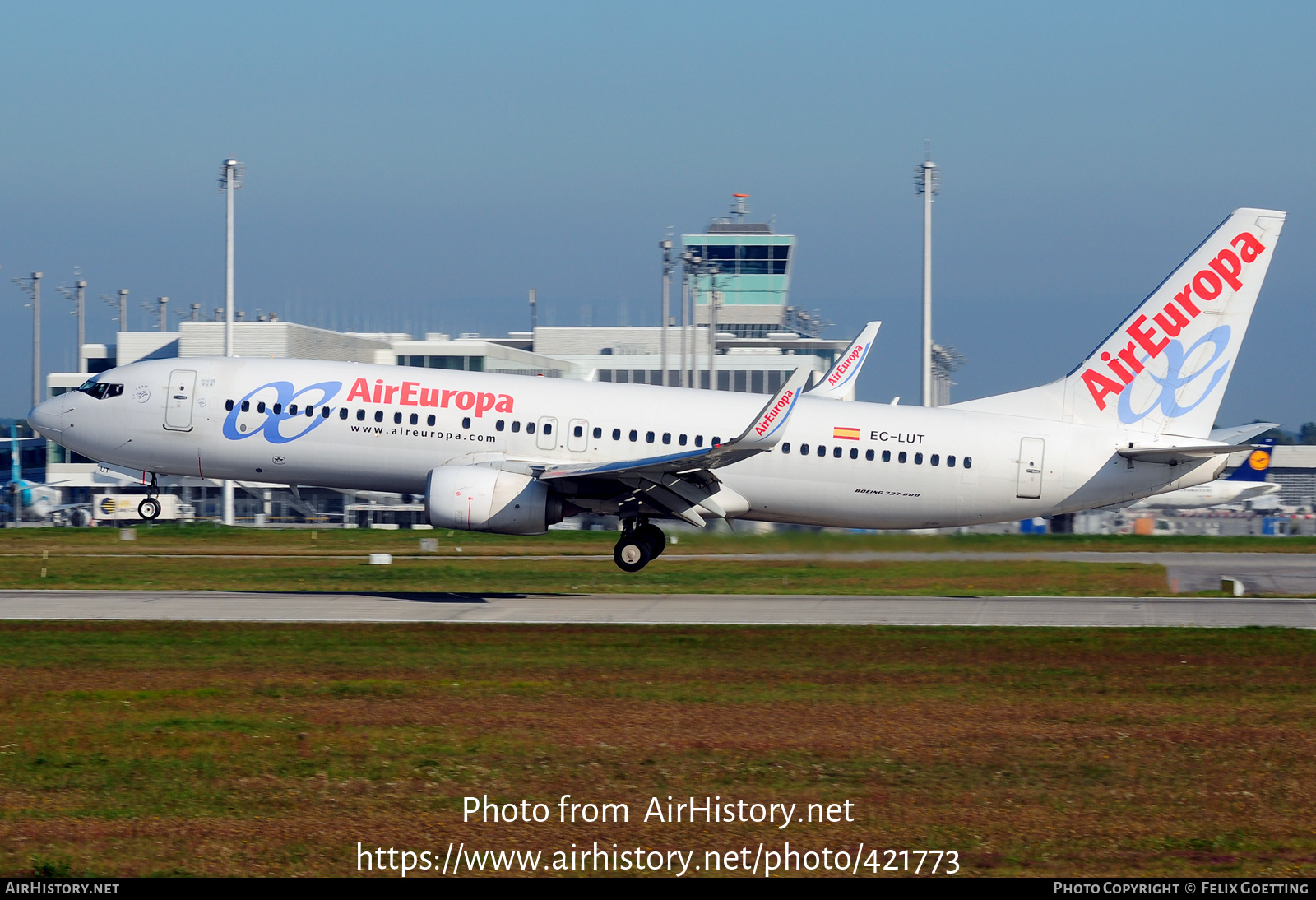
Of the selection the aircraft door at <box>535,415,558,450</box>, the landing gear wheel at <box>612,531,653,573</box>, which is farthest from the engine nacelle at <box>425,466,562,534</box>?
the landing gear wheel at <box>612,531,653,573</box>

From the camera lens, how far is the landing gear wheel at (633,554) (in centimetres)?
2930

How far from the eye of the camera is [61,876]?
9.37 metres

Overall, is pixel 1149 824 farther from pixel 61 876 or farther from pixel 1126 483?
pixel 1126 483

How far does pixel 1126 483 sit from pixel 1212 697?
43.2ft

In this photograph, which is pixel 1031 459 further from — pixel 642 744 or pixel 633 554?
pixel 642 744

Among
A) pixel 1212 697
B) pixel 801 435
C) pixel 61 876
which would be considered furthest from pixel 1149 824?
pixel 801 435

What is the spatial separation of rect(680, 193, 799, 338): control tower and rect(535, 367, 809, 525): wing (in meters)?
107

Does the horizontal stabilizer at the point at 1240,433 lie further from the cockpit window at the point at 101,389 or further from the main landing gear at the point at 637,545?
the cockpit window at the point at 101,389

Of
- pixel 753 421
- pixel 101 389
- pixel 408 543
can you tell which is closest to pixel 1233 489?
pixel 408 543

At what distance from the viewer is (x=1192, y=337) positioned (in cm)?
2975

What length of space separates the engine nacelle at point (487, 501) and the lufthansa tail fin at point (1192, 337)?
12.9m

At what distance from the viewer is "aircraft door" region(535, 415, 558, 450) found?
2927 cm

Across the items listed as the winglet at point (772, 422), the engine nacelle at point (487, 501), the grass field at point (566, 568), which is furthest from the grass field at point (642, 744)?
the grass field at point (566, 568)

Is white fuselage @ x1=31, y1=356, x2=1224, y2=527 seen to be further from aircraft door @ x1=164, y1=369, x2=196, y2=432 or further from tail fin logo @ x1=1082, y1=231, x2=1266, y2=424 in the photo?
tail fin logo @ x1=1082, y1=231, x2=1266, y2=424
